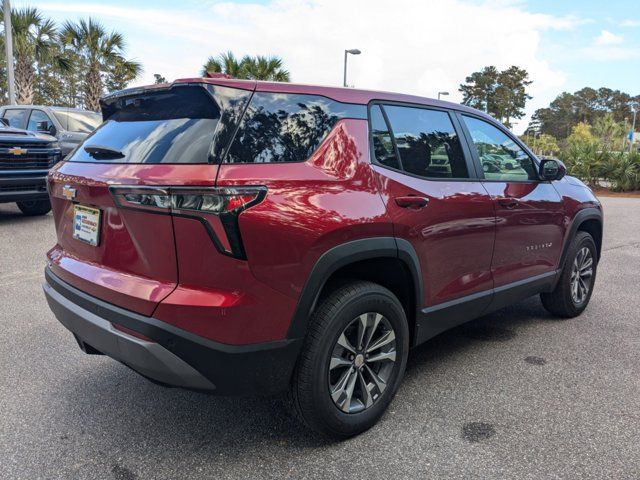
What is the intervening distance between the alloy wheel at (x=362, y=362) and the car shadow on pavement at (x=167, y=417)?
0.87 feet

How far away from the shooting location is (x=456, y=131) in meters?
3.45

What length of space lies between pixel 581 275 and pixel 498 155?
5.60ft

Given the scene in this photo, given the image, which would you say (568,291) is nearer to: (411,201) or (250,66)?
(411,201)

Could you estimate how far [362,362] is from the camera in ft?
8.86

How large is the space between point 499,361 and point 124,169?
2817mm

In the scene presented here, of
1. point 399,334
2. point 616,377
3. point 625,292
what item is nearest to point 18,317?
point 399,334

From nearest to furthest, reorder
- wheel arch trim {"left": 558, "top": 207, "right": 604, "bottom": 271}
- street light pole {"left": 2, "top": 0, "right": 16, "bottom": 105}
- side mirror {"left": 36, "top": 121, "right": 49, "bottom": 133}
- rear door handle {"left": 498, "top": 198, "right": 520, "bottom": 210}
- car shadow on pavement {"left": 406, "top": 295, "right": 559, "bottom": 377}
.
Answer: rear door handle {"left": 498, "top": 198, "right": 520, "bottom": 210} < car shadow on pavement {"left": 406, "top": 295, "right": 559, "bottom": 377} < wheel arch trim {"left": 558, "top": 207, "right": 604, "bottom": 271} < side mirror {"left": 36, "top": 121, "right": 49, "bottom": 133} < street light pole {"left": 2, "top": 0, "right": 16, "bottom": 105}

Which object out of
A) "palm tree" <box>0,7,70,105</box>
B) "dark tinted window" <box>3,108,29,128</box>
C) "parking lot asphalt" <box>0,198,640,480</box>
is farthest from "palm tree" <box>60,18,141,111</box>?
"parking lot asphalt" <box>0,198,640,480</box>

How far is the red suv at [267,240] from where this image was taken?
7.13ft

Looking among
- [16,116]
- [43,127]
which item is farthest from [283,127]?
[16,116]

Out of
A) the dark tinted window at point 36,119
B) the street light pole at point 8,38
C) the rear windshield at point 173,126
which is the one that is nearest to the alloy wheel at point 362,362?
the rear windshield at point 173,126

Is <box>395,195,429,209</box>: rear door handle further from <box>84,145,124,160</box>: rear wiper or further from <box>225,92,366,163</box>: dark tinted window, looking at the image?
<box>84,145,124,160</box>: rear wiper

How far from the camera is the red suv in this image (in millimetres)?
2172

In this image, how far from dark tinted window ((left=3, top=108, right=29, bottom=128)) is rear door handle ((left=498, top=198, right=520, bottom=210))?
10917 mm
